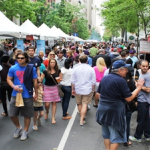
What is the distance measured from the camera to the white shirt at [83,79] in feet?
20.8

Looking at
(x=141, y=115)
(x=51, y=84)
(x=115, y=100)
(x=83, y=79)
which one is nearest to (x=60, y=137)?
(x=51, y=84)

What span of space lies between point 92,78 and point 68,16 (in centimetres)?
3756

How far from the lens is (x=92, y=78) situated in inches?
253

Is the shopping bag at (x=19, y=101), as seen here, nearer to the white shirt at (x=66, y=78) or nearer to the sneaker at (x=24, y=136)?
the sneaker at (x=24, y=136)

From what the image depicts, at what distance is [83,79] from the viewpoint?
6.35 m

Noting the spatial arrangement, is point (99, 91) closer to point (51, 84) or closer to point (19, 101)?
point (19, 101)

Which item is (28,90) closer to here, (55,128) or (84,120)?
(55,128)

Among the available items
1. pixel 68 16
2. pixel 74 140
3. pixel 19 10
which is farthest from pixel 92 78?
pixel 68 16

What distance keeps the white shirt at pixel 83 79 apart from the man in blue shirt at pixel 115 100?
228cm

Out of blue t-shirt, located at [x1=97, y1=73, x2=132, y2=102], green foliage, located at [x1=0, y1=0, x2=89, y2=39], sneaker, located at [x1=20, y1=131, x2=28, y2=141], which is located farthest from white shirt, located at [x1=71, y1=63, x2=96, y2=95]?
green foliage, located at [x1=0, y1=0, x2=89, y2=39]

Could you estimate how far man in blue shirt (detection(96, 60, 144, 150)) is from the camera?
12.6 feet

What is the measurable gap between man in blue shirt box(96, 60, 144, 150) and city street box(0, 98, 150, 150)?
47.9 inches

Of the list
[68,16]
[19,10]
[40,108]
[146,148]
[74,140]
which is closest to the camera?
[146,148]

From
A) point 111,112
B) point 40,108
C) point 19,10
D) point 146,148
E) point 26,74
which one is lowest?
point 146,148
